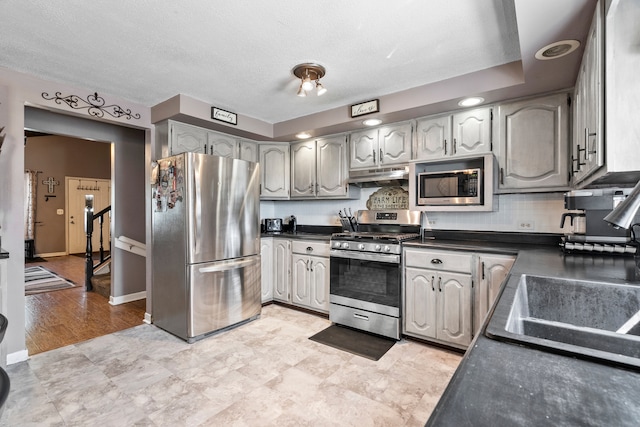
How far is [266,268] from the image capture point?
3709mm

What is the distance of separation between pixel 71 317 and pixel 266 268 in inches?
86.9

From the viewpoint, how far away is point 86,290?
4.60 m

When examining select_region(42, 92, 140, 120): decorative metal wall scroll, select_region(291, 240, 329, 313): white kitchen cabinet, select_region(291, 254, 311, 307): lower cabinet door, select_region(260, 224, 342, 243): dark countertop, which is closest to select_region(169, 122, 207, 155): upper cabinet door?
select_region(42, 92, 140, 120): decorative metal wall scroll

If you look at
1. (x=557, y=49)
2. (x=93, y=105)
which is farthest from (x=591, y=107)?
(x=93, y=105)

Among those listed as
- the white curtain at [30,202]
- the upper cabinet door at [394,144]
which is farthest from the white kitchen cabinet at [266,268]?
the white curtain at [30,202]

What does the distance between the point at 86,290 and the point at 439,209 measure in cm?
508

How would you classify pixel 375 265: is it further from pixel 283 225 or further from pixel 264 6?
pixel 264 6

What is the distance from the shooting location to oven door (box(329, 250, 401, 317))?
9.16 feet

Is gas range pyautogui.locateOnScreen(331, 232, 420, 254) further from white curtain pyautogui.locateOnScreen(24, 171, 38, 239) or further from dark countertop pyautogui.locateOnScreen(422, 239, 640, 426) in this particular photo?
white curtain pyautogui.locateOnScreen(24, 171, 38, 239)

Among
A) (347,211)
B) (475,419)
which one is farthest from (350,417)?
(347,211)

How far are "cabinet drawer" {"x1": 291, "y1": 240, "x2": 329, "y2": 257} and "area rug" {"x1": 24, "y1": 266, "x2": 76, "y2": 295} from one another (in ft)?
12.7

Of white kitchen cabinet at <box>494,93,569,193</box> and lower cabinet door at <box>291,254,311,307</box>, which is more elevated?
white kitchen cabinet at <box>494,93,569,193</box>

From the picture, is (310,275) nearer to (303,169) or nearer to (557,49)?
(303,169)

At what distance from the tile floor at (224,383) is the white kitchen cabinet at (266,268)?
83cm
